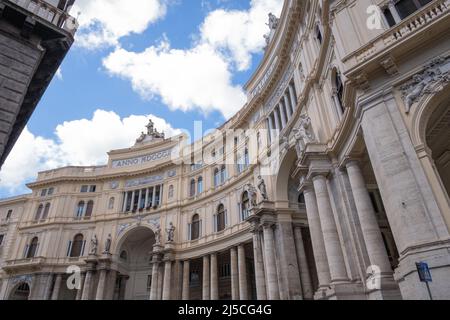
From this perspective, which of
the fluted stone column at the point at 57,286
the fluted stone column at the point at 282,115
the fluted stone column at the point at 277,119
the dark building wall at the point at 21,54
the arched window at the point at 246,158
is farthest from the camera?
the fluted stone column at the point at 57,286

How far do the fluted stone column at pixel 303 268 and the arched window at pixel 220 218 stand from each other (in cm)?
934

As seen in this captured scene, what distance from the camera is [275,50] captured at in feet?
87.2

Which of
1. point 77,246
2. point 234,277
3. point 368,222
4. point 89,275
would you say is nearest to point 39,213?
point 77,246

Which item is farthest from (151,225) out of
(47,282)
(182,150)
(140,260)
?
(47,282)

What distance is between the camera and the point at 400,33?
37.9 ft

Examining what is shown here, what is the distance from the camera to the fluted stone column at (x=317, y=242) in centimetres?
1659

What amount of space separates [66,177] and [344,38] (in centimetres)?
3841

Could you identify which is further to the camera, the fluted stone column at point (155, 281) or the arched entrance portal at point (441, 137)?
the fluted stone column at point (155, 281)

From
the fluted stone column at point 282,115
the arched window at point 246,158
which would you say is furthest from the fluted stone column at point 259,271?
the fluted stone column at point 282,115

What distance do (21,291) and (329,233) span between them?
123ft

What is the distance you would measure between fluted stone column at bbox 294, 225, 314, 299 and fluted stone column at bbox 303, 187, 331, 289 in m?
4.69

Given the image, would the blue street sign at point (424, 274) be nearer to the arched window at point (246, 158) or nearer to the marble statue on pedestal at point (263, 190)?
the marble statue on pedestal at point (263, 190)

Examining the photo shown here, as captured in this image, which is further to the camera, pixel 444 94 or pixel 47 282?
pixel 47 282

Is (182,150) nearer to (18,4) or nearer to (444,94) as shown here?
(18,4)
